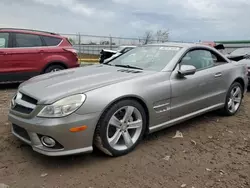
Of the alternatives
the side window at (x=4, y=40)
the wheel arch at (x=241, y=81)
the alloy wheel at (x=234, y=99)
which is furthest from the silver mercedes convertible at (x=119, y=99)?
the side window at (x=4, y=40)

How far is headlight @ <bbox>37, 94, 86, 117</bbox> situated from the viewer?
2.92 m

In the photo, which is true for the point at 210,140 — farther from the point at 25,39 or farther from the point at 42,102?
the point at 25,39

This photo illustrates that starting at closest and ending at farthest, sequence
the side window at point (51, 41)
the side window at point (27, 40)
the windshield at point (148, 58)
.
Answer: the windshield at point (148, 58) < the side window at point (27, 40) < the side window at point (51, 41)

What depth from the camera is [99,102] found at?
3.06 metres

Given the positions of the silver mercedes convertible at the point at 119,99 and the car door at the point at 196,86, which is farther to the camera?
the car door at the point at 196,86

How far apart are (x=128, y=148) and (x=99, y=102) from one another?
2.53ft

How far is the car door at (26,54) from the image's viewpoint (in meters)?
7.23

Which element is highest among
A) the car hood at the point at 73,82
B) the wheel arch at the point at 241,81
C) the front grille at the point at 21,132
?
the car hood at the point at 73,82

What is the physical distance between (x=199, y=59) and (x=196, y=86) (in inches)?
24.2

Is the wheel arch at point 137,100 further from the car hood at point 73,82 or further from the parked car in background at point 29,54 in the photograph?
the parked car in background at point 29,54

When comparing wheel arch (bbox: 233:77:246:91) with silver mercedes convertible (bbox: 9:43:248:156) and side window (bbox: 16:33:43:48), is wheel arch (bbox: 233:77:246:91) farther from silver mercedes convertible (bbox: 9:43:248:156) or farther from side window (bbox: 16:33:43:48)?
side window (bbox: 16:33:43:48)

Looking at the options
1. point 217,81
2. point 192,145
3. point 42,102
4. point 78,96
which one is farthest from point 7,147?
point 217,81

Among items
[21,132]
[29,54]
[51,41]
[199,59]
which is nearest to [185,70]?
[199,59]

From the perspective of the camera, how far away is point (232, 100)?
5.15 metres
